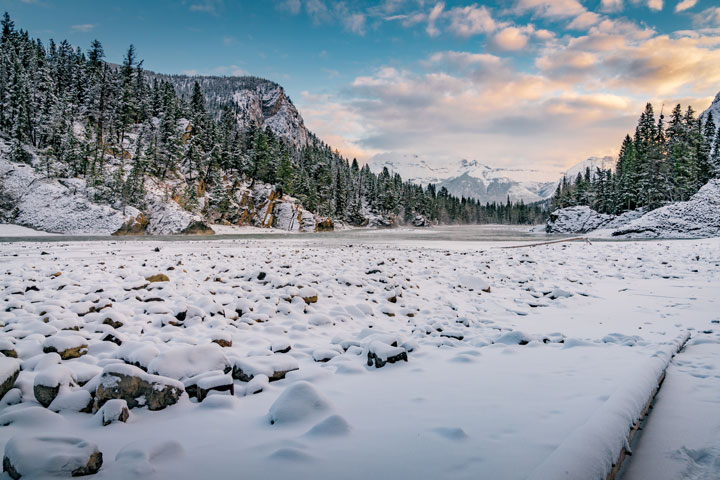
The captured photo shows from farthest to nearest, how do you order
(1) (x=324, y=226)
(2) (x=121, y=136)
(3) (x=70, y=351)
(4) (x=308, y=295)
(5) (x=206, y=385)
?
1. (1) (x=324, y=226)
2. (2) (x=121, y=136)
3. (4) (x=308, y=295)
4. (3) (x=70, y=351)
5. (5) (x=206, y=385)

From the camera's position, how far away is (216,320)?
554 centimetres

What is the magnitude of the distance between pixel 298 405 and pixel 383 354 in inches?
61.8

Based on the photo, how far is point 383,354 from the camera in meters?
4.02

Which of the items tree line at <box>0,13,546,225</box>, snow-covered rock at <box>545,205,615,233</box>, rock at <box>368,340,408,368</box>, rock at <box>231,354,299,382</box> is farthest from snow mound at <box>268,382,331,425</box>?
snow-covered rock at <box>545,205,615,233</box>

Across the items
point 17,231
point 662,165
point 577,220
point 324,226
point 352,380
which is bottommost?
point 352,380

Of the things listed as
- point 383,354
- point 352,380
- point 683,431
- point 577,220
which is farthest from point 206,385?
point 577,220

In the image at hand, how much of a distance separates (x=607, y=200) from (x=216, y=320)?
75742mm

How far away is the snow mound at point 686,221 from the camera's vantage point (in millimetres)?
32094

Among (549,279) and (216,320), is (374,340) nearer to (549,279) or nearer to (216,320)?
(216,320)

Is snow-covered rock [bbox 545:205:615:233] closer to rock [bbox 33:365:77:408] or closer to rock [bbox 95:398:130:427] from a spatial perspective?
rock [bbox 95:398:130:427]

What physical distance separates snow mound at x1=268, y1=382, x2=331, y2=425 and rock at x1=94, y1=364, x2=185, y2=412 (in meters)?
0.99

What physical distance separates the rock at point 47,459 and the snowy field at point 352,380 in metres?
0.01

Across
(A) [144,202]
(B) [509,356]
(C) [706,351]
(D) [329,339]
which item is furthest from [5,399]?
(A) [144,202]

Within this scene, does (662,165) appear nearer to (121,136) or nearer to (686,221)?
(686,221)
